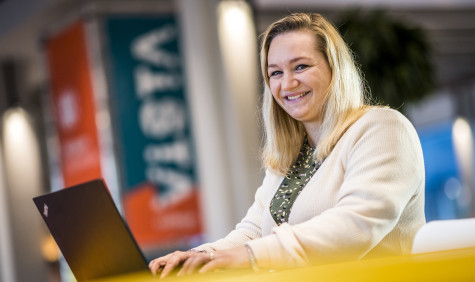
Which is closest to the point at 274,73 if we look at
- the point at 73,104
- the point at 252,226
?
the point at 252,226

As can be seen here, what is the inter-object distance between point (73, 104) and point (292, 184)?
615cm

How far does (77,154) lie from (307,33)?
6.23 m

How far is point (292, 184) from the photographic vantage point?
2109 mm

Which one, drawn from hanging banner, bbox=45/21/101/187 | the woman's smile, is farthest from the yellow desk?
hanging banner, bbox=45/21/101/187

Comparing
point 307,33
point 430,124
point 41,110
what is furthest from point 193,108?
point 430,124

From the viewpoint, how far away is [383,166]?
174 centimetres

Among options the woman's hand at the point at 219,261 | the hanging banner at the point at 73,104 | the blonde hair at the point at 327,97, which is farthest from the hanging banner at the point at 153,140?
the woman's hand at the point at 219,261

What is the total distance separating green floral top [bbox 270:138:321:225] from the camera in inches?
81.3

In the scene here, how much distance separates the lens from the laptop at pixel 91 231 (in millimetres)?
1622

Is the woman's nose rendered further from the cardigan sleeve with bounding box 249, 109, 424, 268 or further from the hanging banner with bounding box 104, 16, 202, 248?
the hanging banner with bounding box 104, 16, 202, 248

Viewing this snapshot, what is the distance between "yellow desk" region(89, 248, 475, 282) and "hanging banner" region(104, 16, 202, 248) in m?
6.25

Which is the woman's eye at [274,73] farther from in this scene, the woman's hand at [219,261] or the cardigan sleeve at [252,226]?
the woman's hand at [219,261]

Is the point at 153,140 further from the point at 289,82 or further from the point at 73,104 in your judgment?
the point at 289,82

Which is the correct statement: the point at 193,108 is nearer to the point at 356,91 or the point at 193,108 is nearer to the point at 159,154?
the point at 159,154
